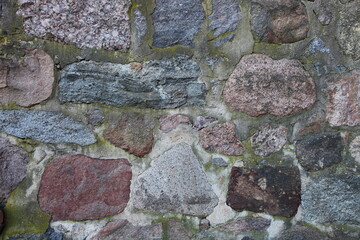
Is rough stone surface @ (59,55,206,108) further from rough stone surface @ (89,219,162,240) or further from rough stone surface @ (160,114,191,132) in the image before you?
rough stone surface @ (89,219,162,240)

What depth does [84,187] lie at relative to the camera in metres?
1.45

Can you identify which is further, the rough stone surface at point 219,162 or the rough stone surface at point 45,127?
the rough stone surface at point 219,162

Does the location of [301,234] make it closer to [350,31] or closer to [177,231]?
[177,231]

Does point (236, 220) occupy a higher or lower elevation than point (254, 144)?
lower

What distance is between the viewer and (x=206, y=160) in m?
1.50

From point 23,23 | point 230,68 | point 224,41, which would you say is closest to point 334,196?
point 230,68

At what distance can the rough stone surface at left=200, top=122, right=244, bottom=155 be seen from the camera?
149cm

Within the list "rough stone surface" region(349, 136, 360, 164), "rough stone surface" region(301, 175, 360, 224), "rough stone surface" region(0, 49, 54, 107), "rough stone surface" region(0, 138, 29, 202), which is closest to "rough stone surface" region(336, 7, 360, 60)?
"rough stone surface" region(349, 136, 360, 164)

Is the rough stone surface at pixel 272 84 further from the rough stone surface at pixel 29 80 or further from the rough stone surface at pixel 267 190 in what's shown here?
the rough stone surface at pixel 29 80

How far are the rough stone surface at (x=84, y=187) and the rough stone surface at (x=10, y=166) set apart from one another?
0.31 feet

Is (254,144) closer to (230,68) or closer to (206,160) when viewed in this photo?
(206,160)

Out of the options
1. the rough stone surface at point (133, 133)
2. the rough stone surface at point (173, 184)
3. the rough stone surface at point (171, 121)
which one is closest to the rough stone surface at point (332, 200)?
the rough stone surface at point (173, 184)

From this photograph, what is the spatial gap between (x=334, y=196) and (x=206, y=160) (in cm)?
56

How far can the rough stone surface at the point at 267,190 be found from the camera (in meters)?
1.49
